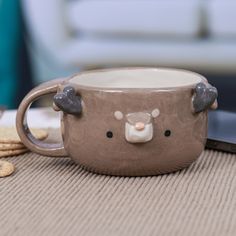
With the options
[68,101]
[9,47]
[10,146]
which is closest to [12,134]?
[10,146]

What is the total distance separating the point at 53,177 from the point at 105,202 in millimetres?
86

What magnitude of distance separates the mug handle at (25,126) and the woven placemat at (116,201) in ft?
0.05

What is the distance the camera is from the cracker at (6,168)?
53 cm

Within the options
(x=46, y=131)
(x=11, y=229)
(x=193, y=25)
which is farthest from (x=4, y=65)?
(x=11, y=229)

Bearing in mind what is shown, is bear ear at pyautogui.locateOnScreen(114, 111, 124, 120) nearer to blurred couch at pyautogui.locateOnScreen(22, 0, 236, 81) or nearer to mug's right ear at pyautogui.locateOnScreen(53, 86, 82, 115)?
mug's right ear at pyautogui.locateOnScreen(53, 86, 82, 115)

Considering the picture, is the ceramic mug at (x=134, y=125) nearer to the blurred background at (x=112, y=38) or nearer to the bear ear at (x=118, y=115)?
the bear ear at (x=118, y=115)

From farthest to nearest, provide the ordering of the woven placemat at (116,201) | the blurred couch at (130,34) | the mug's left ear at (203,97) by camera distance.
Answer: the blurred couch at (130,34) < the mug's left ear at (203,97) < the woven placemat at (116,201)

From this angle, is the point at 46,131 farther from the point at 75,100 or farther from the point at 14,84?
the point at 14,84

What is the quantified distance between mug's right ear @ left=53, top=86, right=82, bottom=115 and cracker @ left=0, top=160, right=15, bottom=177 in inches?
3.0

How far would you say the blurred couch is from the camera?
1844 mm

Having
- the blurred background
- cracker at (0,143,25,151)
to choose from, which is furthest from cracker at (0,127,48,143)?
the blurred background

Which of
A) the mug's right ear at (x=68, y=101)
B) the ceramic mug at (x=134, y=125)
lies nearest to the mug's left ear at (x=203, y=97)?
the ceramic mug at (x=134, y=125)

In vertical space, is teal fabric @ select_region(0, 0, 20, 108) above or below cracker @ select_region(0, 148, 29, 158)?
below

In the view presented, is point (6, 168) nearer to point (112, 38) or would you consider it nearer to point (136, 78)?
point (136, 78)
